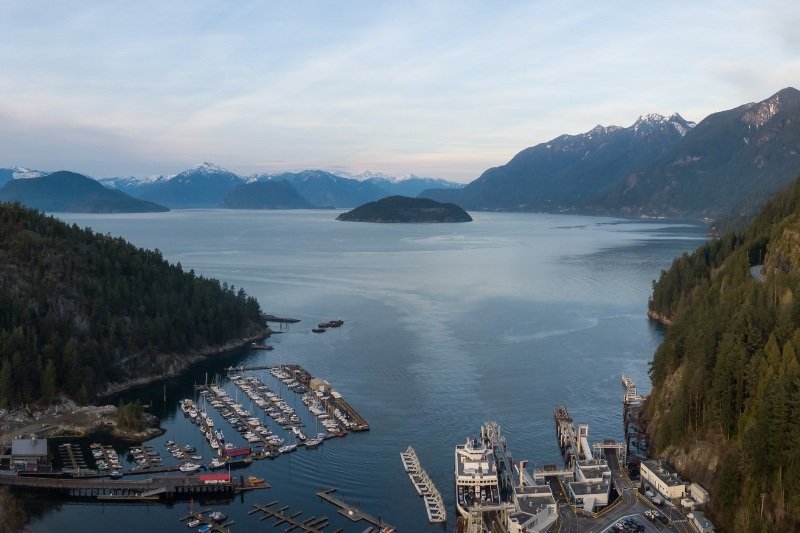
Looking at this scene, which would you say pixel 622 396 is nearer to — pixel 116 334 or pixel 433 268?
pixel 116 334

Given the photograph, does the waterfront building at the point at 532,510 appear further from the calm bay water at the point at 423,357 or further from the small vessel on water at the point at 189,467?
the small vessel on water at the point at 189,467

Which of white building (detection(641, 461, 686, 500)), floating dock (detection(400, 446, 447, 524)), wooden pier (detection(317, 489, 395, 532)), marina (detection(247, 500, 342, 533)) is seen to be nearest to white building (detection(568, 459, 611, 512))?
white building (detection(641, 461, 686, 500))

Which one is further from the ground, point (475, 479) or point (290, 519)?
point (475, 479)

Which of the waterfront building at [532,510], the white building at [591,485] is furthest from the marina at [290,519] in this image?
the white building at [591,485]

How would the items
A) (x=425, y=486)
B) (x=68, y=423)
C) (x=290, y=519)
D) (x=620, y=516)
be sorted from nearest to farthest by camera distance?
(x=620, y=516) → (x=290, y=519) → (x=425, y=486) → (x=68, y=423)

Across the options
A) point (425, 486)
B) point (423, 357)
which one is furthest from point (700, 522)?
point (423, 357)

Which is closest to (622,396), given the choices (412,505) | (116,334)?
(412,505)

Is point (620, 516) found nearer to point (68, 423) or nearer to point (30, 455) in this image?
point (30, 455)

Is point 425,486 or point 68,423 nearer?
point 425,486
